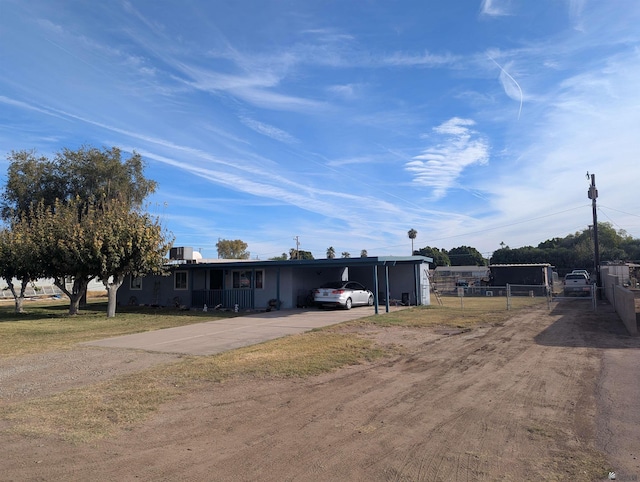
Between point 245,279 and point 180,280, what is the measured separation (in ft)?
15.3

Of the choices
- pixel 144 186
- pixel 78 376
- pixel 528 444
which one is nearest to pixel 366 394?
pixel 528 444

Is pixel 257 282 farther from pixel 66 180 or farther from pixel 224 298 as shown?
pixel 66 180

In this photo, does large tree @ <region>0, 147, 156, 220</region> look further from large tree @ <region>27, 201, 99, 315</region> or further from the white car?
the white car

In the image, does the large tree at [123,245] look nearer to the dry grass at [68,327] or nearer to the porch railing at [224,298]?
the dry grass at [68,327]

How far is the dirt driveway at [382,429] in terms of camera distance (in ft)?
13.1

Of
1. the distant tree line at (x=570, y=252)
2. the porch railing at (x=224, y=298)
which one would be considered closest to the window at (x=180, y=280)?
the porch railing at (x=224, y=298)

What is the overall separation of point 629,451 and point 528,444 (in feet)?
3.11

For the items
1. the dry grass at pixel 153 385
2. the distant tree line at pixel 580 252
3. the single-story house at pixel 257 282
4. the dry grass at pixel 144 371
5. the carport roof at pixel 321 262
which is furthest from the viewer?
the distant tree line at pixel 580 252

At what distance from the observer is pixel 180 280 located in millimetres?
25281

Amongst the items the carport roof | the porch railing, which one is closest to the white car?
the carport roof

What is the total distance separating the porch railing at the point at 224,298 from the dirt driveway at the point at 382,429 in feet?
45.8

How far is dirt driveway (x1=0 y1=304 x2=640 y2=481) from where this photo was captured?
13.1 feet

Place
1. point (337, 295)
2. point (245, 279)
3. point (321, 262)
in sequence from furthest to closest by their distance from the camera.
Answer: point (245, 279) → point (337, 295) → point (321, 262)

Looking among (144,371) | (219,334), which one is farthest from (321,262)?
(144,371)
